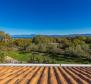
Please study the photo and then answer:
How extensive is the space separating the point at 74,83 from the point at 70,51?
32081 mm

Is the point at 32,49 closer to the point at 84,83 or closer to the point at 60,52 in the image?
the point at 60,52

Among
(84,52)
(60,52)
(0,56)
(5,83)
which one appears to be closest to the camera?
(5,83)

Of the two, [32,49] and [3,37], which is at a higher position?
[3,37]

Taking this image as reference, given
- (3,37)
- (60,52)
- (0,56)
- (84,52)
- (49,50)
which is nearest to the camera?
(0,56)

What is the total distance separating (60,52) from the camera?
126 ft

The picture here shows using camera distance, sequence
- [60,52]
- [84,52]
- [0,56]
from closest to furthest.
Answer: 1. [0,56]
2. [84,52]
3. [60,52]

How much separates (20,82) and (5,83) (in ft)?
1.13

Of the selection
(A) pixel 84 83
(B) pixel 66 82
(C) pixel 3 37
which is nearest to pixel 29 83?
(B) pixel 66 82

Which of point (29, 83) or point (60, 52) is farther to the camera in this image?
point (60, 52)

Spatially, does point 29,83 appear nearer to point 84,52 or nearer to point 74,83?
point 74,83

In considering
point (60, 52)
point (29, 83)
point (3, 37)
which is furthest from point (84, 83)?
point (3, 37)

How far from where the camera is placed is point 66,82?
4.13 metres

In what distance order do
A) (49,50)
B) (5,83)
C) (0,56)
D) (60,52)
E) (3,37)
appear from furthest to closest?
(3,37) < (49,50) < (60,52) < (0,56) < (5,83)

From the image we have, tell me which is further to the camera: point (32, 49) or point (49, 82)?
point (32, 49)
